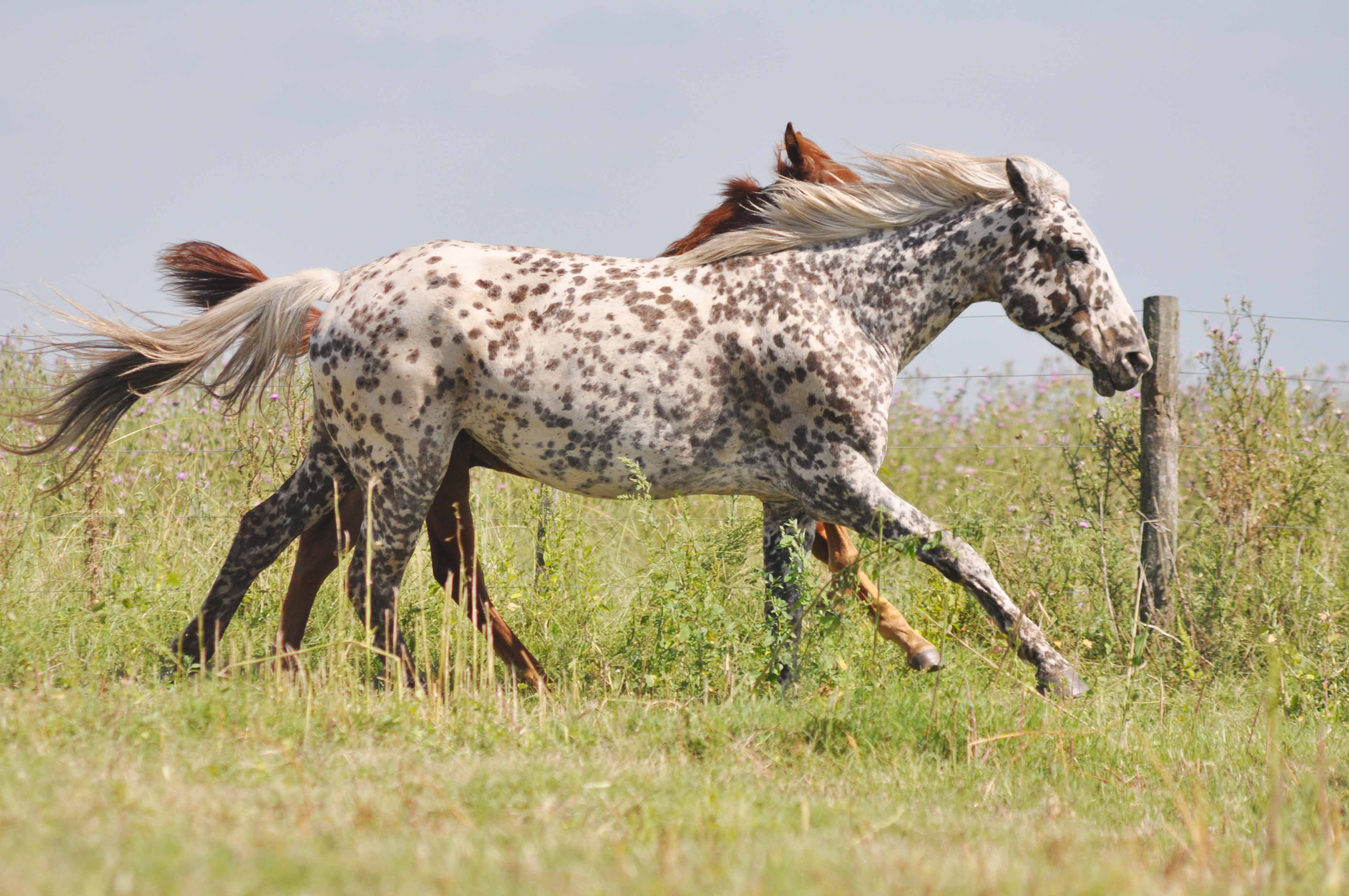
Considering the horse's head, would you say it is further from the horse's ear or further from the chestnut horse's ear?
the chestnut horse's ear

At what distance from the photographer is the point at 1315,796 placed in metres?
3.73

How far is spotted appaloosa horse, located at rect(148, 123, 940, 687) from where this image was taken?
4.77 m

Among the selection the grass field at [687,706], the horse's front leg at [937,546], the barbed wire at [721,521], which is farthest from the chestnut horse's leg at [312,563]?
the horse's front leg at [937,546]

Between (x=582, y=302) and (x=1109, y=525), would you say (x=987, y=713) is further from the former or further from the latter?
(x=1109, y=525)

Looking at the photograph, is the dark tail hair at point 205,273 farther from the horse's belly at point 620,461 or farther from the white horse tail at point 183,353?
the horse's belly at point 620,461

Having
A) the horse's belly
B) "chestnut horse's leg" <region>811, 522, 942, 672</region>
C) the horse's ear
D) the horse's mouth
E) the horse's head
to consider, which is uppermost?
the horse's ear

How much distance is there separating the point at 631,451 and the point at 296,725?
1552 mm

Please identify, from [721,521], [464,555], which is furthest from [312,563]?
[721,521]

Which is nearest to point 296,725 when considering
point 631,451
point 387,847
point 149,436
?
point 387,847

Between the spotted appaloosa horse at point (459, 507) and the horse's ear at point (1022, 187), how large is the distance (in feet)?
2.22

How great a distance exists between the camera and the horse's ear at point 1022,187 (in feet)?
14.7

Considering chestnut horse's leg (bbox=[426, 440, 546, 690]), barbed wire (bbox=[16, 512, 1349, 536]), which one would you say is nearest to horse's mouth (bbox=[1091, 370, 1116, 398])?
barbed wire (bbox=[16, 512, 1349, 536])

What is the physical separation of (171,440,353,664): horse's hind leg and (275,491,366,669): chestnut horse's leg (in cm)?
11

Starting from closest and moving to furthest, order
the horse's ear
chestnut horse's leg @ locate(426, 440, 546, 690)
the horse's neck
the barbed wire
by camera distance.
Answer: the horse's ear, the horse's neck, chestnut horse's leg @ locate(426, 440, 546, 690), the barbed wire
